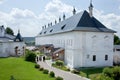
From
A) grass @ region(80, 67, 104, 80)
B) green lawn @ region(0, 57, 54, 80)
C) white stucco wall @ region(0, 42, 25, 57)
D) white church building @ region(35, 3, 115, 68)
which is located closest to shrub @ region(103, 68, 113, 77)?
grass @ region(80, 67, 104, 80)

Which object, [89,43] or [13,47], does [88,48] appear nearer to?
[89,43]

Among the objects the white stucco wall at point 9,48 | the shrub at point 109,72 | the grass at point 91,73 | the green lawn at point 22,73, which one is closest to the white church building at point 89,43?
the grass at point 91,73

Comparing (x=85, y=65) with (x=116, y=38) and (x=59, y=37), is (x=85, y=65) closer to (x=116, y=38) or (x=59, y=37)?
(x=59, y=37)

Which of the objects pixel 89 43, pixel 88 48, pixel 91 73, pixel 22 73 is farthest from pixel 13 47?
pixel 22 73

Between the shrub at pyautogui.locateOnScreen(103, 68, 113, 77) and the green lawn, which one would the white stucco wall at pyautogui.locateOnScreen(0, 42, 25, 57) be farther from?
the shrub at pyautogui.locateOnScreen(103, 68, 113, 77)

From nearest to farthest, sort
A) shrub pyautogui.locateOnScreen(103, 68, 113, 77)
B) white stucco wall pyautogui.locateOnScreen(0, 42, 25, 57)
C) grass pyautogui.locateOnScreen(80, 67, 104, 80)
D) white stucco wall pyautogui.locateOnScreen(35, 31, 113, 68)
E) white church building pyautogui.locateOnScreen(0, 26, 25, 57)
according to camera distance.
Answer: shrub pyautogui.locateOnScreen(103, 68, 113, 77)
grass pyautogui.locateOnScreen(80, 67, 104, 80)
white stucco wall pyautogui.locateOnScreen(35, 31, 113, 68)
white stucco wall pyautogui.locateOnScreen(0, 42, 25, 57)
white church building pyautogui.locateOnScreen(0, 26, 25, 57)

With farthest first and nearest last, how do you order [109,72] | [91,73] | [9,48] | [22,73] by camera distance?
[9,48] < [91,73] < [22,73] < [109,72]

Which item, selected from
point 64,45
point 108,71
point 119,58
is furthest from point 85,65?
point 108,71

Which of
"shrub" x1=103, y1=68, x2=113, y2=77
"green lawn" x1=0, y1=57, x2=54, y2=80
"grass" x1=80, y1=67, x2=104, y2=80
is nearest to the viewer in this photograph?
"shrub" x1=103, y1=68, x2=113, y2=77

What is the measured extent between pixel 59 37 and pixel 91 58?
15.0 metres

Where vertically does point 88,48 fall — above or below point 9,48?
below

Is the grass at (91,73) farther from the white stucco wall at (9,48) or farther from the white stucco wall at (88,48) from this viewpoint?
the white stucco wall at (9,48)

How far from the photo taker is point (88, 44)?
140 ft

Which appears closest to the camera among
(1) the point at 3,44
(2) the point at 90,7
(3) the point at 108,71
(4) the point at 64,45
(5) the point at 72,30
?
(3) the point at 108,71
